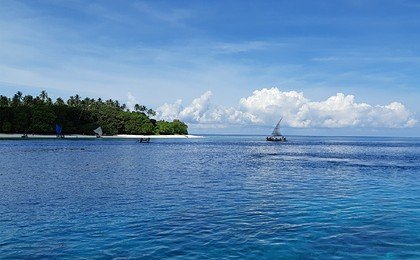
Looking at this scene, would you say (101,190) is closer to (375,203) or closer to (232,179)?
(232,179)

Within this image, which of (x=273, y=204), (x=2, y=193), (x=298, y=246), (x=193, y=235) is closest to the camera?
(x=298, y=246)

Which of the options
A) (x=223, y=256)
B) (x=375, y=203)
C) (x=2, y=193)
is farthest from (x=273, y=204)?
(x=2, y=193)

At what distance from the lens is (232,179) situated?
55688 mm

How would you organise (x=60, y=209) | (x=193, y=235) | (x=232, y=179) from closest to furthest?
(x=193, y=235), (x=60, y=209), (x=232, y=179)

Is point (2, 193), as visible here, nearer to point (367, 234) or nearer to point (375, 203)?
point (367, 234)

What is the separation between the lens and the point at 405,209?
33.8m

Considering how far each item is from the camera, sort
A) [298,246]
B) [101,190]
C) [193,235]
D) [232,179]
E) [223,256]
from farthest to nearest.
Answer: [232,179] → [101,190] → [193,235] → [298,246] → [223,256]

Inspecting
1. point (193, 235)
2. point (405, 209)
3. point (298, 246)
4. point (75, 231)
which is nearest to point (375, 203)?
point (405, 209)

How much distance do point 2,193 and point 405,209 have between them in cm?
3949

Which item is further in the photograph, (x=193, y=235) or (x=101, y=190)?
(x=101, y=190)

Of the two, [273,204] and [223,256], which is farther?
[273,204]

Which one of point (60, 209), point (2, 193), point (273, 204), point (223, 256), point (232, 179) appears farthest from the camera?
point (232, 179)

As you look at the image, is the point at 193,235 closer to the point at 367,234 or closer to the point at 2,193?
the point at 367,234

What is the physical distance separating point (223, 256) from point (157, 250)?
3.71m
